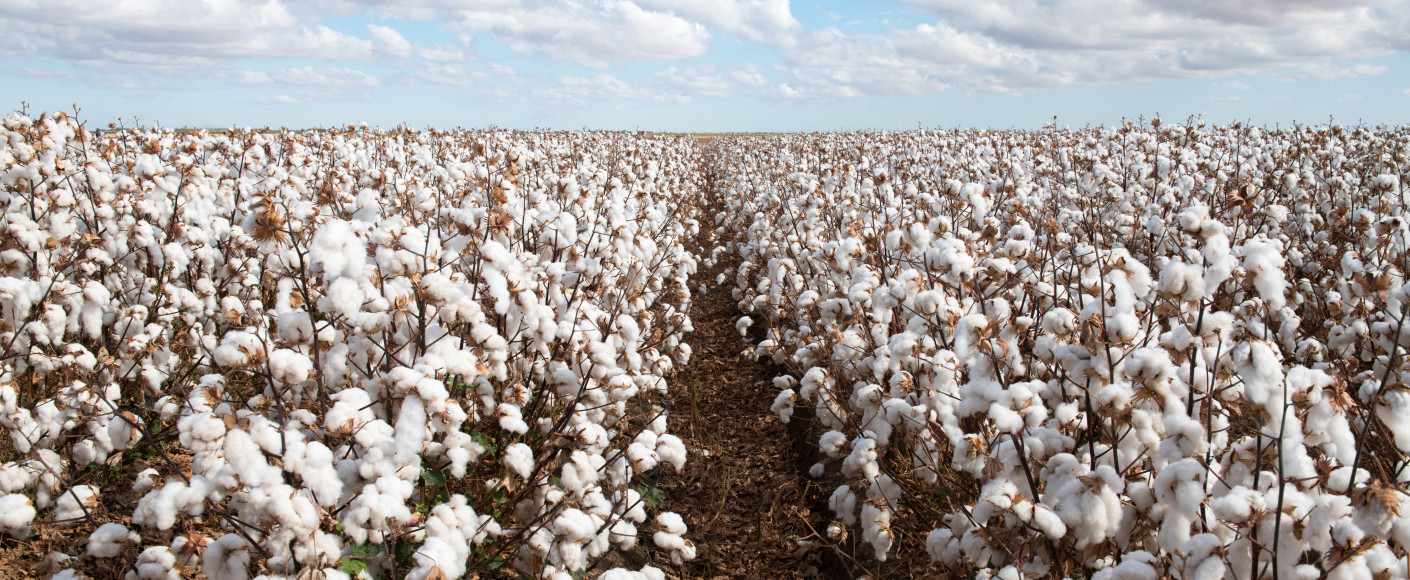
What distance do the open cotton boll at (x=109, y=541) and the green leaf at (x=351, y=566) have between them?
73 centimetres

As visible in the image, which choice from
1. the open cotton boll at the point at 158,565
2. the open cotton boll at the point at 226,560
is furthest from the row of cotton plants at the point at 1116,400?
the open cotton boll at the point at 158,565

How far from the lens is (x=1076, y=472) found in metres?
2.55

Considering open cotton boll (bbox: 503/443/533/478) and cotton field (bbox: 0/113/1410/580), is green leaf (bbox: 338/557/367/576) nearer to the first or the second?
cotton field (bbox: 0/113/1410/580)

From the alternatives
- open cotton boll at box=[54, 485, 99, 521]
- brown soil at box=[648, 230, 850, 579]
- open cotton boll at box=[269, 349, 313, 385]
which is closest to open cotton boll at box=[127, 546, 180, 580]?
open cotton boll at box=[269, 349, 313, 385]

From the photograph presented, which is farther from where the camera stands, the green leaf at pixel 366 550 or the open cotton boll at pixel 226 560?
the green leaf at pixel 366 550

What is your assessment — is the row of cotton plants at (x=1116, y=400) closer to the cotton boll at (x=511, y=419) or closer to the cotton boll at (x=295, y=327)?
the cotton boll at (x=511, y=419)

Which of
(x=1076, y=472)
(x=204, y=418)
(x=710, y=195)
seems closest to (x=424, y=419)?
(x=204, y=418)

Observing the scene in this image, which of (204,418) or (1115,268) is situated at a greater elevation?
(1115,268)

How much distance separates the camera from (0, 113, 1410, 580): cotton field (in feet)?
7.29

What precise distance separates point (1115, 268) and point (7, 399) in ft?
15.5

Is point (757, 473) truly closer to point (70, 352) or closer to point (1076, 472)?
point (1076, 472)

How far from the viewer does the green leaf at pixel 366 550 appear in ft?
8.29

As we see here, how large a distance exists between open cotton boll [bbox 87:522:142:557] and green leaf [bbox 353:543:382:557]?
76 cm

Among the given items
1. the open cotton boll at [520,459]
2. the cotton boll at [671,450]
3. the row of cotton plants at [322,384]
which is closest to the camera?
the row of cotton plants at [322,384]
